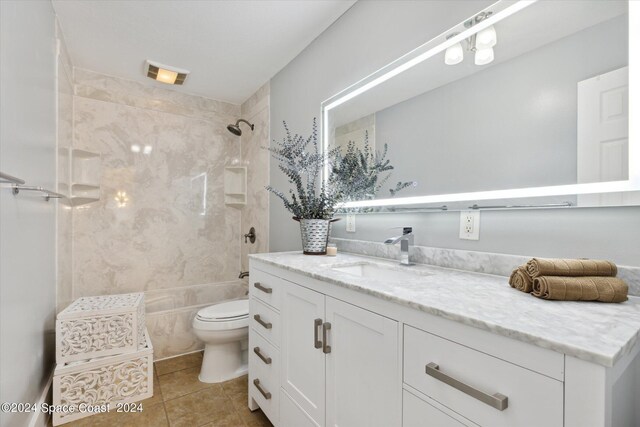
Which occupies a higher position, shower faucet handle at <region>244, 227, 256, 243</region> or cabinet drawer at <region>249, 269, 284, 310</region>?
shower faucet handle at <region>244, 227, 256, 243</region>

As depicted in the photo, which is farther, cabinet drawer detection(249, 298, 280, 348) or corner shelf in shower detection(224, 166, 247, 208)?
corner shelf in shower detection(224, 166, 247, 208)

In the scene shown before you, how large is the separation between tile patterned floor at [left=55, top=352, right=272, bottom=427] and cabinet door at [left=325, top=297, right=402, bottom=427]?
0.97 meters

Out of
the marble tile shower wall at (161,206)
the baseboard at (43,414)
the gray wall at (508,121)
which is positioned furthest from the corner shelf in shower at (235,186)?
the gray wall at (508,121)

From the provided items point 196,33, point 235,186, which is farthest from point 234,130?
point 196,33

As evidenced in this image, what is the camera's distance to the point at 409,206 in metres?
1.50

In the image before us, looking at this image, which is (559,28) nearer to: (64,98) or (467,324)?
(467,324)

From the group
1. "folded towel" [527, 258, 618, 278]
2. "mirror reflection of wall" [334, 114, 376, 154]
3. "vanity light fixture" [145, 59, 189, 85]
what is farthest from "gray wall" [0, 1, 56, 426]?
"folded towel" [527, 258, 618, 278]

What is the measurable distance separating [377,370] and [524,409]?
40cm

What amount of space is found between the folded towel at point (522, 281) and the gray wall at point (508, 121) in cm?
36

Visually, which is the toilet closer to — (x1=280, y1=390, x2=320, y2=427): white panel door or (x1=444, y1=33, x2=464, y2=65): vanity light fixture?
(x1=280, y1=390, x2=320, y2=427): white panel door

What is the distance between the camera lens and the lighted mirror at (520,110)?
89 centimetres

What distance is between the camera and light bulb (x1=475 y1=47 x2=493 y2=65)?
3.88 ft

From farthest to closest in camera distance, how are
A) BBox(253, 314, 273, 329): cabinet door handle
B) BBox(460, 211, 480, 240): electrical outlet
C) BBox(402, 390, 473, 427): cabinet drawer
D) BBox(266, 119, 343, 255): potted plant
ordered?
BBox(266, 119, 343, 255): potted plant
BBox(253, 314, 273, 329): cabinet door handle
BBox(460, 211, 480, 240): electrical outlet
BBox(402, 390, 473, 427): cabinet drawer

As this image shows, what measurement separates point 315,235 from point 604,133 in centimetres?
128
